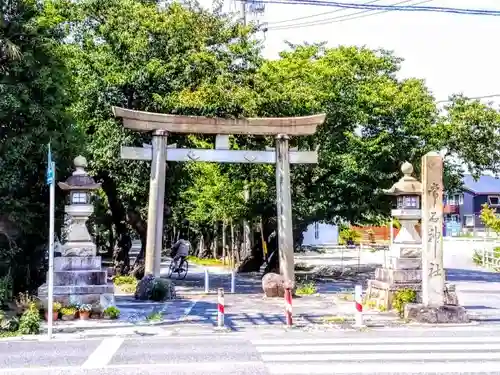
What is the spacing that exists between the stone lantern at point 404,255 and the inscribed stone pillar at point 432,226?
2289mm

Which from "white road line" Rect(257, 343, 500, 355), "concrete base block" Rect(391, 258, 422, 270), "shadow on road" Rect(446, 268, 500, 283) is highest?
"concrete base block" Rect(391, 258, 422, 270)

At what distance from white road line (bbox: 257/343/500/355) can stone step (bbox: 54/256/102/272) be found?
6531mm

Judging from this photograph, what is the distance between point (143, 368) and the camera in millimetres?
9453

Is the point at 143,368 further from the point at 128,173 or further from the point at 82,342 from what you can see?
the point at 128,173

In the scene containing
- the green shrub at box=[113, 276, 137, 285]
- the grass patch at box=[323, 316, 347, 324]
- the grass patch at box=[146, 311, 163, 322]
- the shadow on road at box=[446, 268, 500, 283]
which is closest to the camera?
the grass patch at box=[323, 316, 347, 324]

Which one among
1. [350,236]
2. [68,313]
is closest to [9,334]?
[68,313]

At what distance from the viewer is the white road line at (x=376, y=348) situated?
11.0 meters

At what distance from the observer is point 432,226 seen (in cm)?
1478

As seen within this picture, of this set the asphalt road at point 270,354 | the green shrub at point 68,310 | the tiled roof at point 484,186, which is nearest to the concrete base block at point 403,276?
the asphalt road at point 270,354

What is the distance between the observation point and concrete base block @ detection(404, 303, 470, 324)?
570 inches

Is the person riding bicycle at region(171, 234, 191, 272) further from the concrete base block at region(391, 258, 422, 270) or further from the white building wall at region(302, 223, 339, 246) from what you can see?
the white building wall at region(302, 223, 339, 246)

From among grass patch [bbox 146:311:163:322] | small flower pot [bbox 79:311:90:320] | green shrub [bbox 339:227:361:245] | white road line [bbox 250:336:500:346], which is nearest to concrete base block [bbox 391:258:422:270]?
white road line [bbox 250:336:500:346]

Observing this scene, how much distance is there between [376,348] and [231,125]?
11.1m

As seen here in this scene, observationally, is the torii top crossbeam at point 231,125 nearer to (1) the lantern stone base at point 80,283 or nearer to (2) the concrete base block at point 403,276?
Result: (1) the lantern stone base at point 80,283
